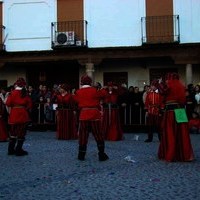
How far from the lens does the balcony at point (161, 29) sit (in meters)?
21.4

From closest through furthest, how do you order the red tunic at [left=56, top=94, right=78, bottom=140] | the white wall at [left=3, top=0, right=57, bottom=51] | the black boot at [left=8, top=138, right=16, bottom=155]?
the black boot at [left=8, top=138, right=16, bottom=155] < the red tunic at [left=56, top=94, right=78, bottom=140] < the white wall at [left=3, top=0, right=57, bottom=51]

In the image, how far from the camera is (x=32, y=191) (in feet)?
23.2

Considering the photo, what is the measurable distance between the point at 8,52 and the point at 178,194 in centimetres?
1718

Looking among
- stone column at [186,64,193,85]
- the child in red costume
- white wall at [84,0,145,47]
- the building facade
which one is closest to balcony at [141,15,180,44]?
the building facade

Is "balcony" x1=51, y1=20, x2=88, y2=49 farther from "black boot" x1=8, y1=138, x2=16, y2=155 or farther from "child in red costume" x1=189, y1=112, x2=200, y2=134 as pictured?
"black boot" x1=8, y1=138, x2=16, y2=155

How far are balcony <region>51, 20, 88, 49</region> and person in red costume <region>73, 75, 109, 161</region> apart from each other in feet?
38.3

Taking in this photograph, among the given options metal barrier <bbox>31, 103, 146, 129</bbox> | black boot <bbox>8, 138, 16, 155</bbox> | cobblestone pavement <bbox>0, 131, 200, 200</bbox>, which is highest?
metal barrier <bbox>31, 103, 146, 129</bbox>

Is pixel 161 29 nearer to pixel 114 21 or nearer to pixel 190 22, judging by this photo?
pixel 190 22

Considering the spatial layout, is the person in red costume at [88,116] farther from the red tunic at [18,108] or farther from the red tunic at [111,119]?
the red tunic at [111,119]

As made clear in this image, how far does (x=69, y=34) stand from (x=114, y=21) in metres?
2.16

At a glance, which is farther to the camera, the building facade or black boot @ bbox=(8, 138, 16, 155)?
the building facade

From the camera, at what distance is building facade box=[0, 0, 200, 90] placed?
70.2 feet

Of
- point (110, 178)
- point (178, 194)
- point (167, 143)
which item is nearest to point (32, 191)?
point (110, 178)

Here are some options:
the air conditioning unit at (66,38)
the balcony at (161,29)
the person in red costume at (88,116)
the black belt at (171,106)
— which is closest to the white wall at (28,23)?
the air conditioning unit at (66,38)
